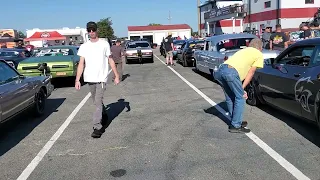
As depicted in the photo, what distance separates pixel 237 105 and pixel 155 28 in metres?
75.4

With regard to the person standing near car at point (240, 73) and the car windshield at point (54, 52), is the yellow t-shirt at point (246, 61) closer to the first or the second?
the person standing near car at point (240, 73)

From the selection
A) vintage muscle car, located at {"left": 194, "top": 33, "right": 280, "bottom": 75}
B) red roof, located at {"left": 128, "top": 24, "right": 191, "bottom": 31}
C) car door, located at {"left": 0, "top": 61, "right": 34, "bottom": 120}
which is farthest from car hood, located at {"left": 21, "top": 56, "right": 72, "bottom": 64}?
red roof, located at {"left": 128, "top": 24, "right": 191, "bottom": 31}

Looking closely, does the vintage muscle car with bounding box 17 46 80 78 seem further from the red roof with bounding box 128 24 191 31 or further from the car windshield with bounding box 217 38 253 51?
the red roof with bounding box 128 24 191 31

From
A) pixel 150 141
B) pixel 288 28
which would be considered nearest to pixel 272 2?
pixel 288 28

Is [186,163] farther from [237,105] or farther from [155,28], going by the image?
[155,28]

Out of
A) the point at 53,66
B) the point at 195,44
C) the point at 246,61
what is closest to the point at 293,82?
the point at 246,61

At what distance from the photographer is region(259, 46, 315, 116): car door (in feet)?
17.4

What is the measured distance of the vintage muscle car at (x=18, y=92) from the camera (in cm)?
566

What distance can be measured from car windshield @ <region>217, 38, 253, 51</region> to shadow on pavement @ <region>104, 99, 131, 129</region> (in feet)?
13.1

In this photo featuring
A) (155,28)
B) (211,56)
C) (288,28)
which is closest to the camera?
(211,56)

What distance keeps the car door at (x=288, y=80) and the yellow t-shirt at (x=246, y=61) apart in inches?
24.6

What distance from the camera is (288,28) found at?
35938 millimetres

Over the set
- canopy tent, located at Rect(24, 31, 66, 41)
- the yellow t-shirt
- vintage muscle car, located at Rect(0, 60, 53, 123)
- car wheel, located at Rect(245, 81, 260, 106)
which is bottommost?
car wheel, located at Rect(245, 81, 260, 106)

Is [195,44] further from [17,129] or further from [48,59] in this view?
[17,129]
